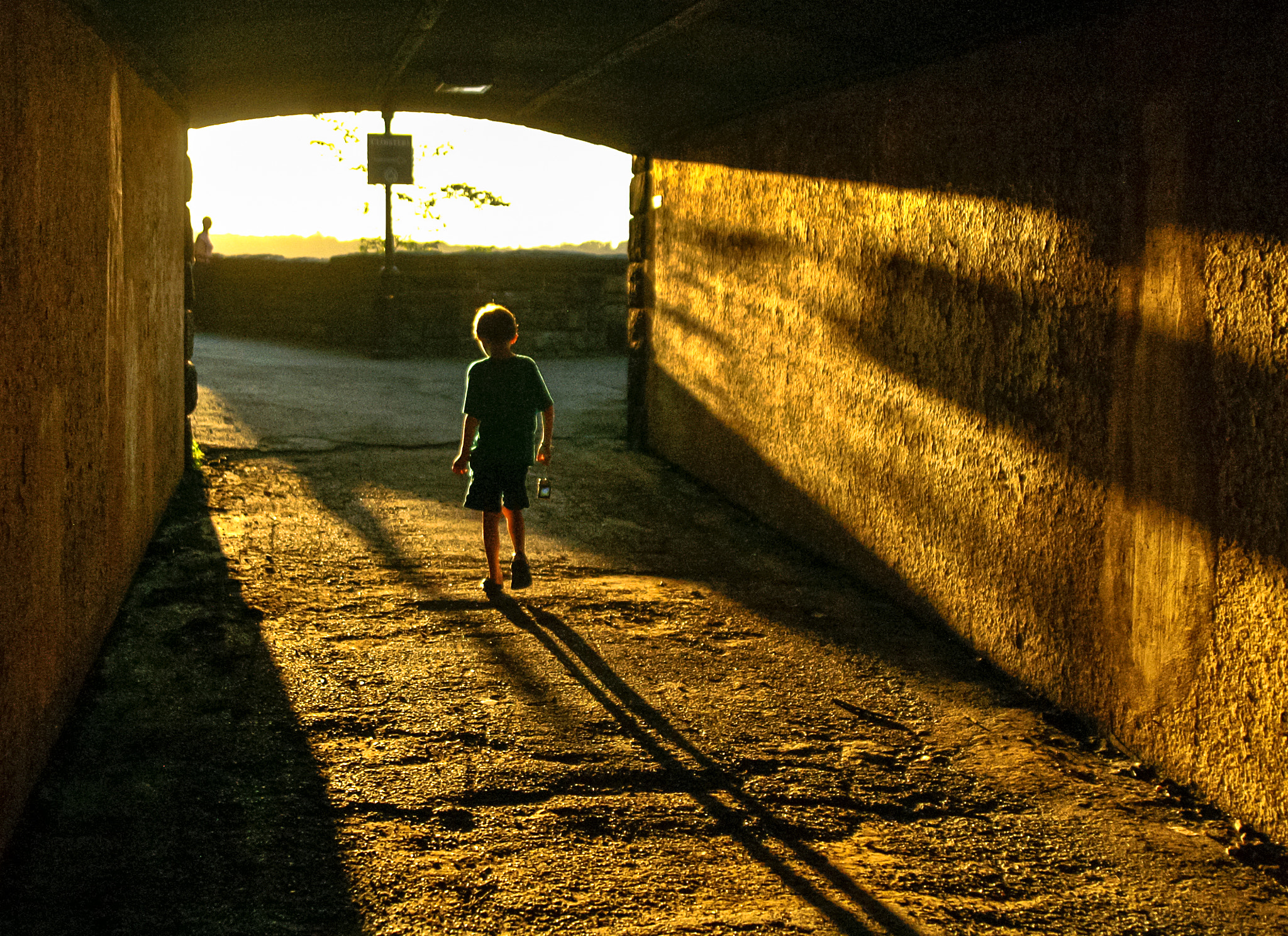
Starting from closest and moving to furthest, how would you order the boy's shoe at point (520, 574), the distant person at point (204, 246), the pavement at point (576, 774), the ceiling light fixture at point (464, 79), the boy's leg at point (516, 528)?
the pavement at point (576, 774)
the boy's shoe at point (520, 574)
the boy's leg at point (516, 528)
the ceiling light fixture at point (464, 79)
the distant person at point (204, 246)

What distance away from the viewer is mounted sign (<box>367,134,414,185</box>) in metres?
14.5

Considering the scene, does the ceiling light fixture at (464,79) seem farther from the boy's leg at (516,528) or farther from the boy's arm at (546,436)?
the boy's leg at (516,528)

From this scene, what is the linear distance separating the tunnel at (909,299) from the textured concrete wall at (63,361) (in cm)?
2

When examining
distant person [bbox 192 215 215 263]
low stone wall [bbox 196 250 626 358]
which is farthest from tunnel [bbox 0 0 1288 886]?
distant person [bbox 192 215 215 263]

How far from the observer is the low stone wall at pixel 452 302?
52.3ft

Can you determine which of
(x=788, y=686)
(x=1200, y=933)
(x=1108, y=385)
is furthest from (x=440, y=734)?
(x=1108, y=385)

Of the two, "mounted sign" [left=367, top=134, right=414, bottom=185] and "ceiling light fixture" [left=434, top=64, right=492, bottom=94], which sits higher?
"mounted sign" [left=367, top=134, right=414, bottom=185]

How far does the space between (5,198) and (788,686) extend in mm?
2963

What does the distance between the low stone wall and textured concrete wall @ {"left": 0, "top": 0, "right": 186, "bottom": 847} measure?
34.6 ft

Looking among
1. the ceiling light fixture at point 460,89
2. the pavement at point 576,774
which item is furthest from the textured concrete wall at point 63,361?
the ceiling light fixture at point 460,89

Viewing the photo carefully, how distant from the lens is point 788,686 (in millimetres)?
4258

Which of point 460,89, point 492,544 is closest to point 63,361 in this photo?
point 492,544

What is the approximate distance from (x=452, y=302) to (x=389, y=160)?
2.29 meters

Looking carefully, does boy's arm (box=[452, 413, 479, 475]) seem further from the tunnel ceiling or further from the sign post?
the sign post
